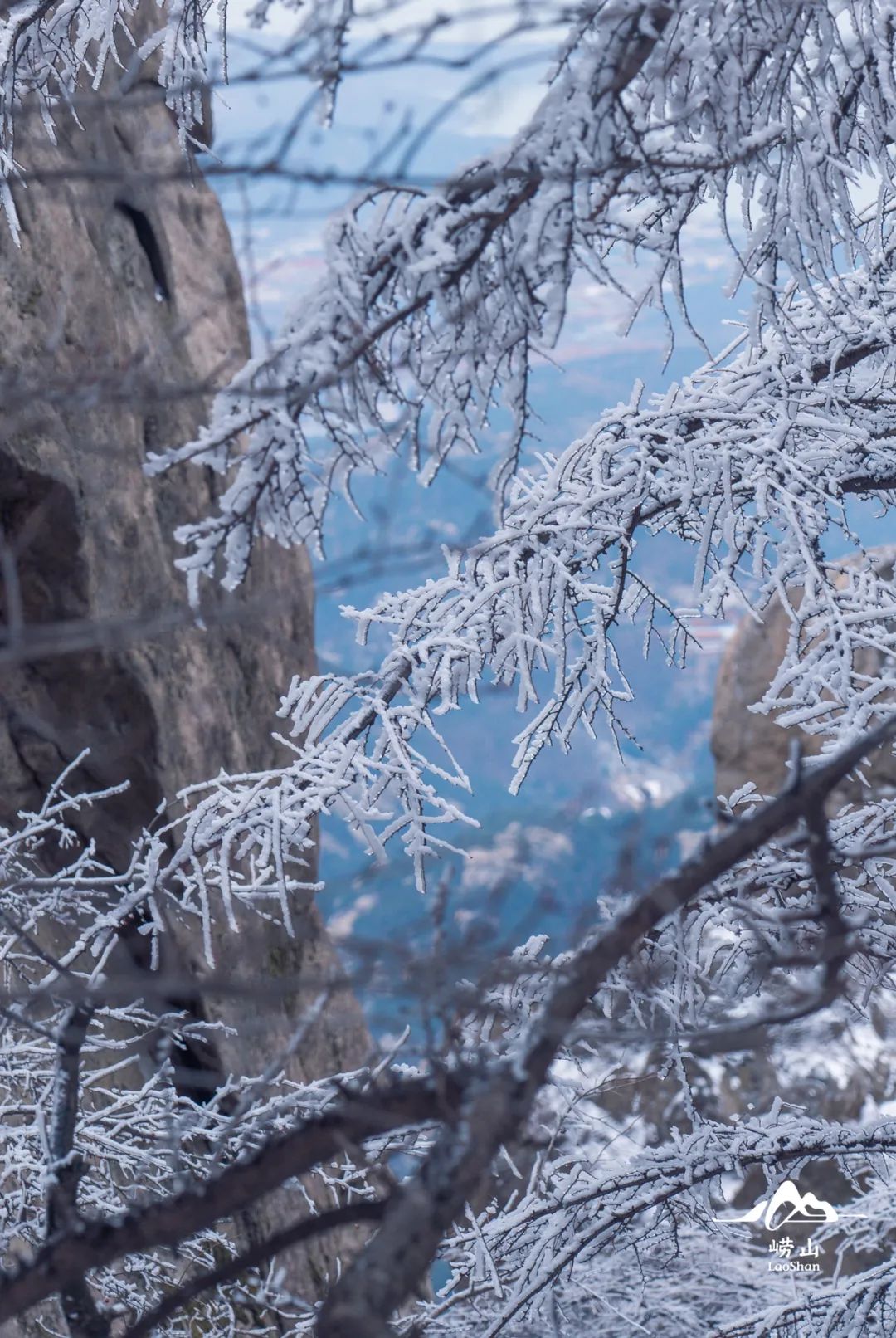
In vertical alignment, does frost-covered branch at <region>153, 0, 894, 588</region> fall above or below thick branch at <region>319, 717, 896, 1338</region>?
above

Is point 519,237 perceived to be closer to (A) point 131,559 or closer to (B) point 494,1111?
(B) point 494,1111

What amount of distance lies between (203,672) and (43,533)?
198cm

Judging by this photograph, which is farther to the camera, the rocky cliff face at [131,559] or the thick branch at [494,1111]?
the rocky cliff face at [131,559]

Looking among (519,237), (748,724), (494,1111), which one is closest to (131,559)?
(519,237)

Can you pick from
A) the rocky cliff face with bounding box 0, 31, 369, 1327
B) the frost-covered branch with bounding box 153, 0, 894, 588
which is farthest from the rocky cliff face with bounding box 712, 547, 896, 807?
the frost-covered branch with bounding box 153, 0, 894, 588

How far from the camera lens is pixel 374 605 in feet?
12.0

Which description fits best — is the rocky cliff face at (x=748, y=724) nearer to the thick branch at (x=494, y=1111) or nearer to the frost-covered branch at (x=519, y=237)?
the frost-covered branch at (x=519, y=237)

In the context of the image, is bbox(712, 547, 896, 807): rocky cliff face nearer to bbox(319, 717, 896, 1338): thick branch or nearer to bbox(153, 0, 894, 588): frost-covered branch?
bbox(153, 0, 894, 588): frost-covered branch

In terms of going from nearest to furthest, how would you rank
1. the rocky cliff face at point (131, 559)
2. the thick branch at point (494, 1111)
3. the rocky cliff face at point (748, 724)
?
the thick branch at point (494, 1111), the rocky cliff face at point (131, 559), the rocky cliff face at point (748, 724)

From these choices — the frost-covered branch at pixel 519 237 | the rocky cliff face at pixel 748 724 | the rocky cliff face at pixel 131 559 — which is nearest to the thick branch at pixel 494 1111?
the frost-covered branch at pixel 519 237

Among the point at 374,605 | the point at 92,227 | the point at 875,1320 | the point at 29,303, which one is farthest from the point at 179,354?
the point at 875,1320

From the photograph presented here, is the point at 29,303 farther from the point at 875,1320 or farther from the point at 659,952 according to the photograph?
the point at 875,1320

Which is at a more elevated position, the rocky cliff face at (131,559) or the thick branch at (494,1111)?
the rocky cliff face at (131,559)

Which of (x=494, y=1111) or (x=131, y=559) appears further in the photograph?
(x=131, y=559)
